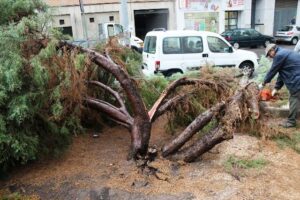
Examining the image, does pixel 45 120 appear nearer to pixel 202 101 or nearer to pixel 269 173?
pixel 202 101

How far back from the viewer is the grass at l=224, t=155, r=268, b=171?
4.79 m

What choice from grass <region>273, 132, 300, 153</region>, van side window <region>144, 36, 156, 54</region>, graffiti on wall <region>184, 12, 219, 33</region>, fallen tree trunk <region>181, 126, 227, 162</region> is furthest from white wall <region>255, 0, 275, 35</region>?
fallen tree trunk <region>181, 126, 227, 162</region>

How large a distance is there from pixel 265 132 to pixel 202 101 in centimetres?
115

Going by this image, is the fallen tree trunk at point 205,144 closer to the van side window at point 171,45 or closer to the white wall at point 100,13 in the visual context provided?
the van side window at point 171,45

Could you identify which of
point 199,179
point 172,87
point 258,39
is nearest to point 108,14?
point 258,39

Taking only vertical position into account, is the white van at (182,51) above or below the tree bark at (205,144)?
above

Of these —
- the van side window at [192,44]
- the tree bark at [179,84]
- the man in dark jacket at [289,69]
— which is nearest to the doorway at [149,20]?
the van side window at [192,44]

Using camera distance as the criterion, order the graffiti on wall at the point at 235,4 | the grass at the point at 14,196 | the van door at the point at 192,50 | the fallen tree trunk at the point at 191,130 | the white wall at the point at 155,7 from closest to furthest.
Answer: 1. the grass at the point at 14,196
2. the fallen tree trunk at the point at 191,130
3. the van door at the point at 192,50
4. the white wall at the point at 155,7
5. the graffiti on wall at the point at 235,4

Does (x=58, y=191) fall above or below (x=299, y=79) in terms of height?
below

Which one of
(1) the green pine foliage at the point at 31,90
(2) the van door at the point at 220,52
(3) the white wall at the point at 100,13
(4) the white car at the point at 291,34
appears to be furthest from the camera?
(4) the white car at the point at 291,34

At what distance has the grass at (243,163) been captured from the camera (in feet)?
15.7

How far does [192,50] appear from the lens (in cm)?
1127

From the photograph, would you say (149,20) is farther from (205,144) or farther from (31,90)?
(31,90)

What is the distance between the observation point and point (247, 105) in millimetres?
5195
